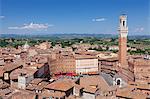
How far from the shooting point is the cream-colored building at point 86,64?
86.4ft

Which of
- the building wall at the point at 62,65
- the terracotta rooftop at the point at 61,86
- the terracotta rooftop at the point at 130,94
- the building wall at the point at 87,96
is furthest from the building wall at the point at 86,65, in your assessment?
the terracotta rooftop at the point at 130,94

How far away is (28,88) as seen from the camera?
1401 cm

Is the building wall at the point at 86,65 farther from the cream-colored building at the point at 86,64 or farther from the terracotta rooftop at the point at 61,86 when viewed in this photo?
the terracotta rooftop at the point at 61,86

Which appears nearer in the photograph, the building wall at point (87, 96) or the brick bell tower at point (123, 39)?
the building wall at point (87, 96)

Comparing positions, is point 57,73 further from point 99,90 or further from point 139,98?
point 139,98

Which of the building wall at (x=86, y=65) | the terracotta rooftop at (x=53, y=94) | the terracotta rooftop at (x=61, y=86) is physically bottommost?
the building wall at (x=86, y=65)

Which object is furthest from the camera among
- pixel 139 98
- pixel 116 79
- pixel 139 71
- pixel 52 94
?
pixel 139 71

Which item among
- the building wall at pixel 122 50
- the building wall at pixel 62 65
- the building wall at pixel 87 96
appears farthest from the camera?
the building wall at pixel 62 65

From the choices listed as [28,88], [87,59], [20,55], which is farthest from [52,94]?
[20,55]

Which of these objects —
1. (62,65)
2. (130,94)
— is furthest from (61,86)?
(62,65)

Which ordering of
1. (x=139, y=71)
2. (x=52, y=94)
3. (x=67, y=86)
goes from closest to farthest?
(x=52, y=94)
(x=67, y=86)
(x=139, y=71)

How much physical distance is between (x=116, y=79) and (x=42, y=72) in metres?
5.59

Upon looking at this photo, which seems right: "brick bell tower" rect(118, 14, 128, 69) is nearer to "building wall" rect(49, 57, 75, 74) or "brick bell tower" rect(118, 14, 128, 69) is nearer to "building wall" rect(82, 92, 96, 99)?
"building wall" rect(49, 57, 75, 74)

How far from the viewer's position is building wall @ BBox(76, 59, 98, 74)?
2636 centimetres
